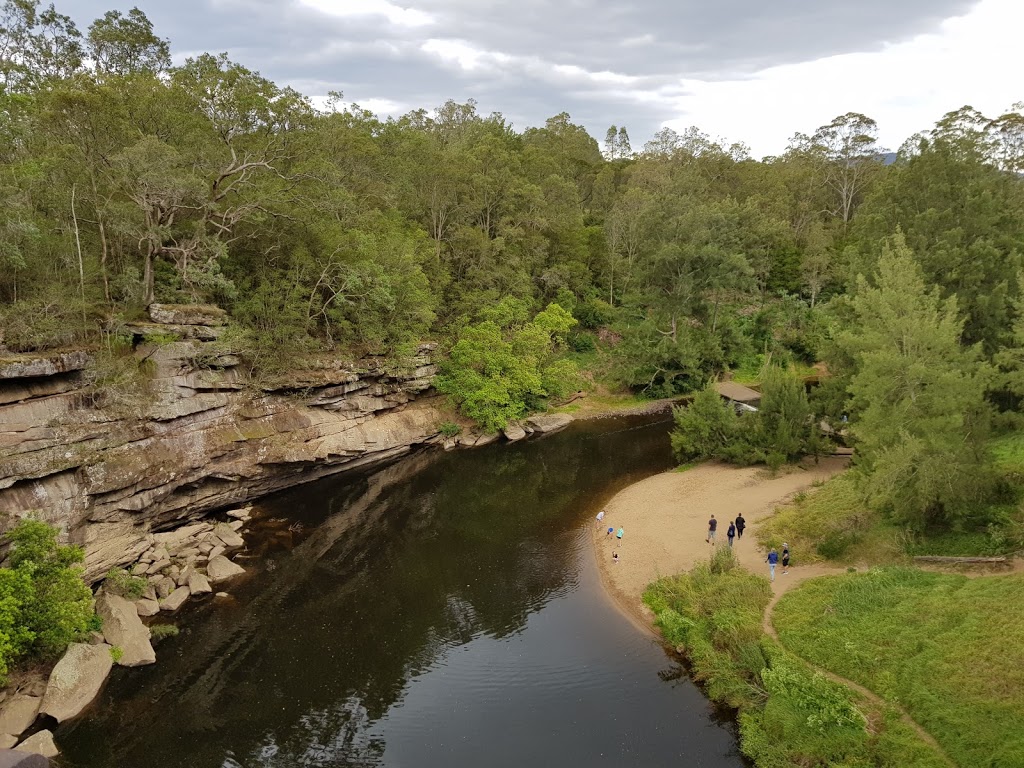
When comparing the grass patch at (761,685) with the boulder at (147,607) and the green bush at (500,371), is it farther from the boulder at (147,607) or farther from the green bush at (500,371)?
the green bush at (500,371)

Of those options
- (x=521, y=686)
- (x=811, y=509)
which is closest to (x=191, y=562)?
(x=521, y=686)

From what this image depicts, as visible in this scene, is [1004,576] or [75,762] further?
[1004,576]

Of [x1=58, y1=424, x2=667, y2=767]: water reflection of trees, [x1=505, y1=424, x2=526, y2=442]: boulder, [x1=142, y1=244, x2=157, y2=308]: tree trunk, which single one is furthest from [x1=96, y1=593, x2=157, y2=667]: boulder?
[x1=505, y1=424, x2=526, y2=442]: boulder

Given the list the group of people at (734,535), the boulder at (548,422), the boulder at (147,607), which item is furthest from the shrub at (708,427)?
the boulder at (147,607)

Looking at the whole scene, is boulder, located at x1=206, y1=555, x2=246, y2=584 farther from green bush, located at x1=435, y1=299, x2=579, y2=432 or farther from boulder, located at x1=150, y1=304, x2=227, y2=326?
green bush, located at x1=435, y1=299, x2=579, y2=432

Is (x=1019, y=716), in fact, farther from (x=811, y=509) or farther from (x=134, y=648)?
(x=134, y=648)

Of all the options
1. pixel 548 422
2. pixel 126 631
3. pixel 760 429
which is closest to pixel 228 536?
pixel 126 631

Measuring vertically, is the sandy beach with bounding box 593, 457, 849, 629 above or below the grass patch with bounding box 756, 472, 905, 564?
below
